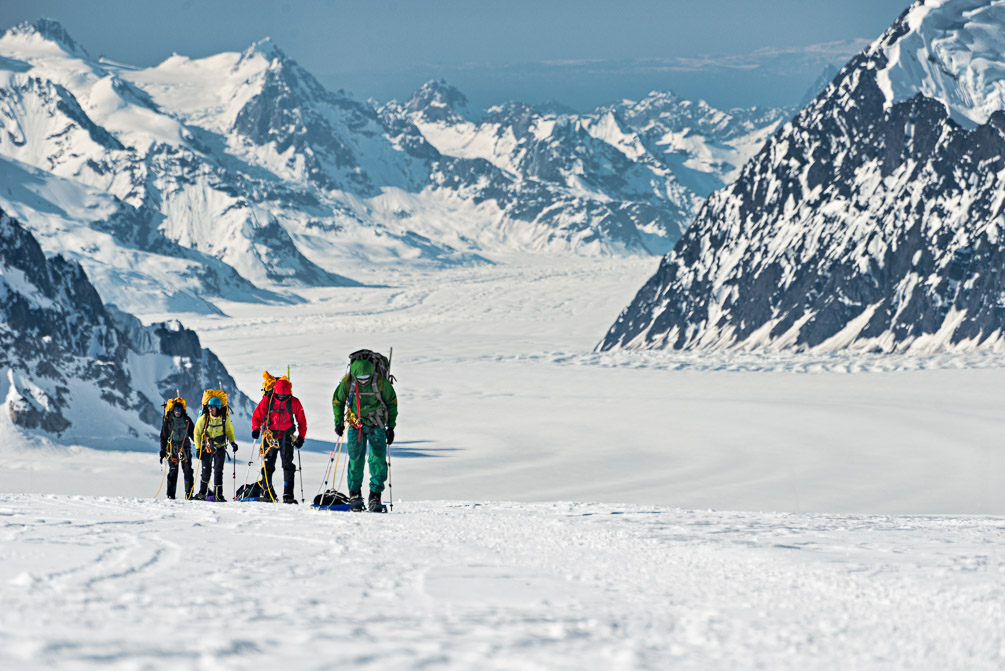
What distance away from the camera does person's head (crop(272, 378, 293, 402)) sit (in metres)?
19.2

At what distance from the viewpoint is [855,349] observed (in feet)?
465

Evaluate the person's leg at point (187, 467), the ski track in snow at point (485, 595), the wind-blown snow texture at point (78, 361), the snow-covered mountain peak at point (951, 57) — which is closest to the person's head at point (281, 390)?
the person's leg at point (187, 467)

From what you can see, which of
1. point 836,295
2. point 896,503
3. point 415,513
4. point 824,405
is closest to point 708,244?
point 836,295

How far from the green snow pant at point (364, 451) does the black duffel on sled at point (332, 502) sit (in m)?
0.30

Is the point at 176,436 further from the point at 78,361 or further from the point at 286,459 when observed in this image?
the point at 78,361

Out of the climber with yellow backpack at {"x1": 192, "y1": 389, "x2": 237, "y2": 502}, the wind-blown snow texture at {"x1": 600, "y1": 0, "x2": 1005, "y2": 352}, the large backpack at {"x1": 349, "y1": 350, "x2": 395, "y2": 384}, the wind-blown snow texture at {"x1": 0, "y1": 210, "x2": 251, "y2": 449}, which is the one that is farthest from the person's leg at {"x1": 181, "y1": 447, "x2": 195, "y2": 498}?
the wind-blown snow texture at {"x1": 600, "y1": 0, "x2": 1005, "y2": 352}

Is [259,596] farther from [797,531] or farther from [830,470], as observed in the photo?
[830,470]

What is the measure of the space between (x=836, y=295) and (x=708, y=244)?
97.0 ft

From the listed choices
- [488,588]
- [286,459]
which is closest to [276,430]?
[286,459]

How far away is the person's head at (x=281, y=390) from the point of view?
1919 cm

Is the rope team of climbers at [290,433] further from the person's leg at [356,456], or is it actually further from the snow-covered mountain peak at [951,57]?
the snow-covered mountain peak at [951,57]

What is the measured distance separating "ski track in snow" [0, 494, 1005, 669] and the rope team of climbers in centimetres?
284

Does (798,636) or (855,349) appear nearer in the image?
(798,636)

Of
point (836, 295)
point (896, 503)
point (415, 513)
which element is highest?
point (836, 295)
